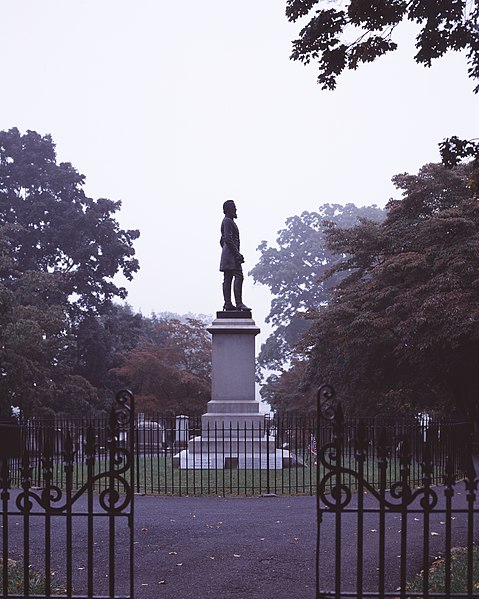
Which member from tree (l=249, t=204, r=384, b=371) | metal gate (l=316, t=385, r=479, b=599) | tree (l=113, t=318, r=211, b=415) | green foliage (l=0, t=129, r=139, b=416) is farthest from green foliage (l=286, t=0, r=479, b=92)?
tree (l=249, t=204, r=384, b=371)

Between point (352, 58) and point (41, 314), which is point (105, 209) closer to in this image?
point (41, 314)

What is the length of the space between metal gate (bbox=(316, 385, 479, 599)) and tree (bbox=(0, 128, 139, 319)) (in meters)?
27.0

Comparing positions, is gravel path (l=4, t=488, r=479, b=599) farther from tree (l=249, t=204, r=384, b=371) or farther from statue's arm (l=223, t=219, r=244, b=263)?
tree (l=249, t=204, r=384, b=371)

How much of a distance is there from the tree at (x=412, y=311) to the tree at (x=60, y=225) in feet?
52.6

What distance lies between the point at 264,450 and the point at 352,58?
467 inches

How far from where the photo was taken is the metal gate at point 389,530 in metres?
4.77

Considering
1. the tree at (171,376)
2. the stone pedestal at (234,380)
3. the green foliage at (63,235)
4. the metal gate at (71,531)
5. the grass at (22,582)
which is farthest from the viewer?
the green foliage at (63,235)

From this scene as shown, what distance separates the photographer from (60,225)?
3747 centimetres

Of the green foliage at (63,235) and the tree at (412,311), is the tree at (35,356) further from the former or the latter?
the tree at (412,311)

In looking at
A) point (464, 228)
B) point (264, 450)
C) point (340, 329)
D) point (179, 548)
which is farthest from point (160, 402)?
point (179, 548)

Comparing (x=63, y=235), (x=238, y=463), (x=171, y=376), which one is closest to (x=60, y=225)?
(x=63, y=235)

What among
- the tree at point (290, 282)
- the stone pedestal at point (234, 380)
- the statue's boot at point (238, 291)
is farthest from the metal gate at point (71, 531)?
the tree at point (290, 282)

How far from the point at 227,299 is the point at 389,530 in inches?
448

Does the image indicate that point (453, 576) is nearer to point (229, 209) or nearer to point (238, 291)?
point (238, 291)
